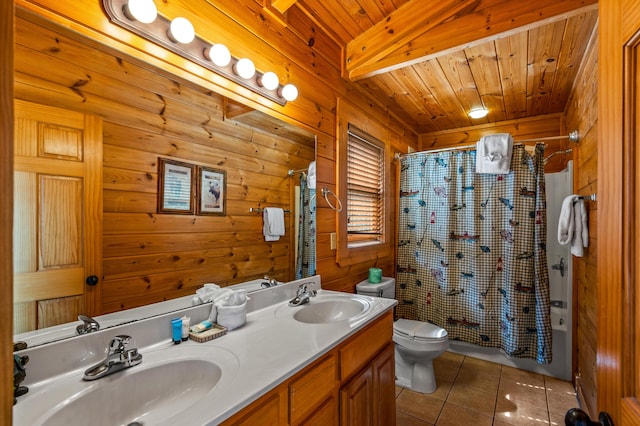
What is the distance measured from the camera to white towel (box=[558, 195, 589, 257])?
1856 millimetres

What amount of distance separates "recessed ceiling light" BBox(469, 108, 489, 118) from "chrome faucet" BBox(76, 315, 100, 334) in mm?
3320

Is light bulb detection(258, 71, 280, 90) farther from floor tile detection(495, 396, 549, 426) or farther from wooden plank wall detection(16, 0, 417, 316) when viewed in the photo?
floor tile detection(495, 396, 549, 426)

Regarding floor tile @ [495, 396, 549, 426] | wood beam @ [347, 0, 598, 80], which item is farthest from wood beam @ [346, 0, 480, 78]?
floor tile @ [495, 396, 549, 426]

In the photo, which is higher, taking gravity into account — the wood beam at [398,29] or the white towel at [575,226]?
the wood beam at [398,29]

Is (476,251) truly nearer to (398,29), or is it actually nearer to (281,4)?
(398,29)

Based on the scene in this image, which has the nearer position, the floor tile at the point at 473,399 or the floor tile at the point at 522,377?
the floor tile at the point at 473,399

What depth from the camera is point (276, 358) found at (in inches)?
37.9

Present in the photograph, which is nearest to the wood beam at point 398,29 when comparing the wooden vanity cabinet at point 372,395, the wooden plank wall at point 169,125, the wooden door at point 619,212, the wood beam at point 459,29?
the wood beam at point 459,29

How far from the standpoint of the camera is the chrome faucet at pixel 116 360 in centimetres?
84

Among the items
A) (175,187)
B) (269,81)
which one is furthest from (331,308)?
(269,81)

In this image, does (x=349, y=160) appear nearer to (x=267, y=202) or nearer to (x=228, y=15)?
(x=267, y=202)

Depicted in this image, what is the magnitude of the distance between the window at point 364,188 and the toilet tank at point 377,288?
346mm

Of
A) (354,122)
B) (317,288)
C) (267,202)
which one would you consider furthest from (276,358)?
(354,122)

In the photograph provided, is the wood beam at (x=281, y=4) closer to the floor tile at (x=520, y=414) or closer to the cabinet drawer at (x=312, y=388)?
the cabinet drawer at (x=312, y=388)
